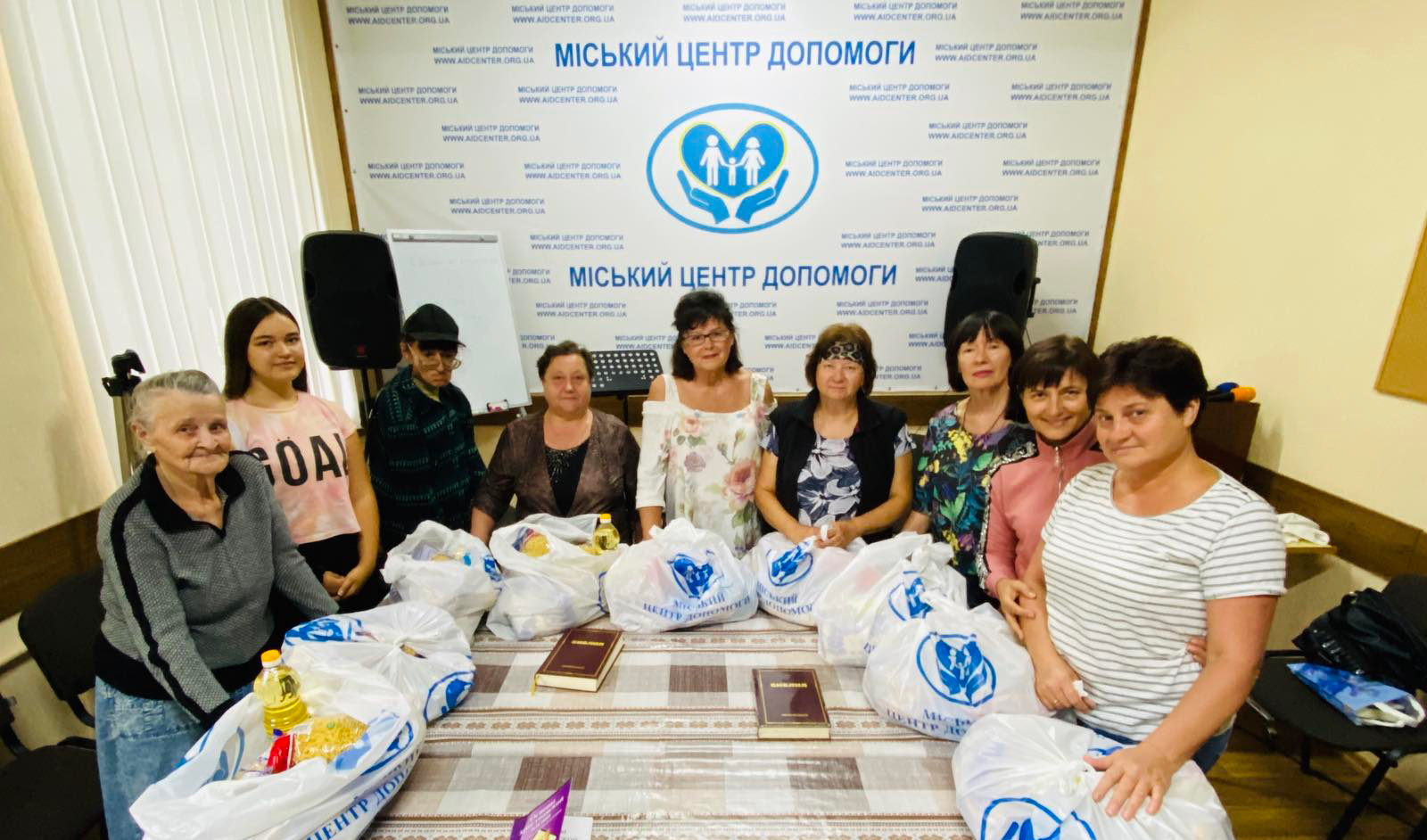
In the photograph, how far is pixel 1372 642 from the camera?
1.50 metres

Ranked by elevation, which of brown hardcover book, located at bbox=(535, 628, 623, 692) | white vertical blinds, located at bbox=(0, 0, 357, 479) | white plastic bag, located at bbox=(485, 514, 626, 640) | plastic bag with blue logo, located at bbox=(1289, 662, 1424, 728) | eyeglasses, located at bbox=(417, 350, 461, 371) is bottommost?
plastic bag with blue logo, located at bbox=(1289, 662, 1424, 728)

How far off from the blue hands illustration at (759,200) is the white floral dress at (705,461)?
152 centimetres

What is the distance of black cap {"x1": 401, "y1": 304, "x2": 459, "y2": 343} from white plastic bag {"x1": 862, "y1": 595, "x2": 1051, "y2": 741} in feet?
5.21

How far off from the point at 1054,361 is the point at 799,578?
2.61ft

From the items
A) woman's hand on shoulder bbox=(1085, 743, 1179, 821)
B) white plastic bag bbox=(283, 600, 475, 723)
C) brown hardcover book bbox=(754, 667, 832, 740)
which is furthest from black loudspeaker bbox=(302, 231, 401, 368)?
woman's hand on shoulder bbox=(1085, 743, 1179, 821)

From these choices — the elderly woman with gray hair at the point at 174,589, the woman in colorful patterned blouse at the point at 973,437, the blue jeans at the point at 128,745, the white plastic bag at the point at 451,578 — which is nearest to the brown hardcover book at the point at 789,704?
the woman in colorful patterned blouse at the point at 973,437

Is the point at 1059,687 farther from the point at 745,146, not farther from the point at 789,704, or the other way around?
the point at 745,146

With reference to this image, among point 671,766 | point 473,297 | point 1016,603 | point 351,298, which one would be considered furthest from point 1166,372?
point 473,297

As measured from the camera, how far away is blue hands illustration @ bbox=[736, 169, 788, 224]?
3.02 metres

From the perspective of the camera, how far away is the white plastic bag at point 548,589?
145 cm

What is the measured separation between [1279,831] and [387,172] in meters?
4.41

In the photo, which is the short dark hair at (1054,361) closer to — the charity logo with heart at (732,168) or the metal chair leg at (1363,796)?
the metal chair leg at (1363,796)

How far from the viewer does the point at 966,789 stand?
0.95 m

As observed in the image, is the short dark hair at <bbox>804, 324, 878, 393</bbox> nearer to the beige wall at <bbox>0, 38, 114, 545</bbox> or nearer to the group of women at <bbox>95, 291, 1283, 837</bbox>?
the group of women at <bbox>95, 291, 1283, 837</bbox>
